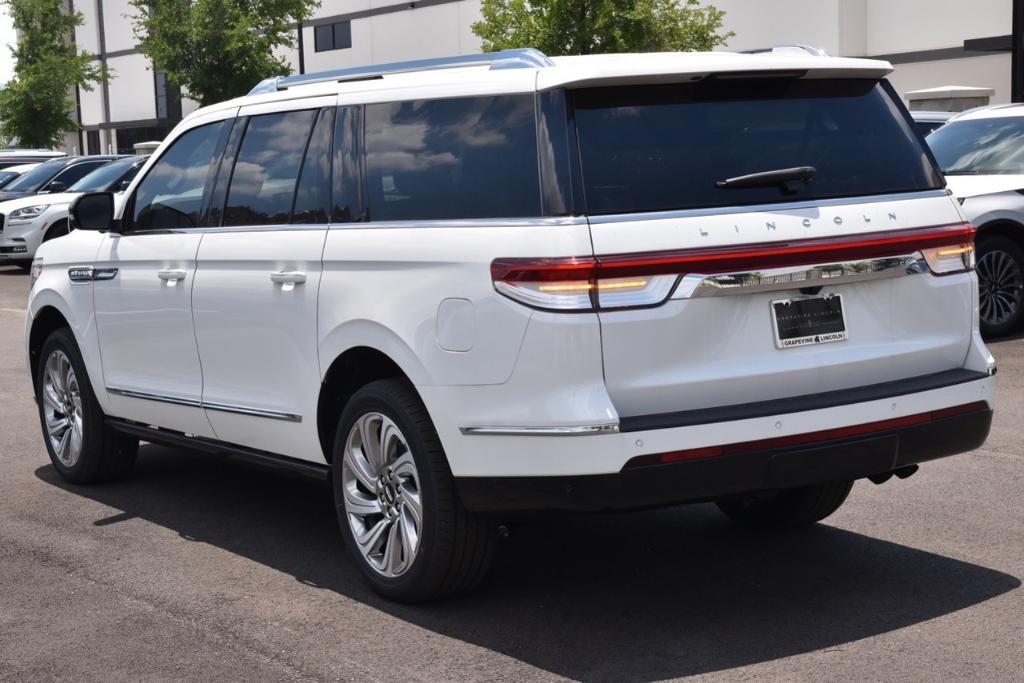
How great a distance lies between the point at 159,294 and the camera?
21.5 ft

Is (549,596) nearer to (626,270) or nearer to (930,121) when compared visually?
(626,270)

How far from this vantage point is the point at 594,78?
473cm

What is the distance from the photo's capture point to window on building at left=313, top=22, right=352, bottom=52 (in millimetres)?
52438

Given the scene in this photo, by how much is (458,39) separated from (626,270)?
4350cm

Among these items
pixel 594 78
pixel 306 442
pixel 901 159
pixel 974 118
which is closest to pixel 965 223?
pixel 901 159

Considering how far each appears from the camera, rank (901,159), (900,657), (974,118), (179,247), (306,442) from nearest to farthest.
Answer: (900,657), (901,159), (306,442), (179,247), (974,118)

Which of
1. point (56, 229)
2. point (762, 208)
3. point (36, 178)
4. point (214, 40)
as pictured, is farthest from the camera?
point (214, 40)

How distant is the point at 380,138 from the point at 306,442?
48.0 inches

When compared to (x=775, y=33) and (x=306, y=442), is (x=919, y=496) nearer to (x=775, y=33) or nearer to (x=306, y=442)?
(x=306, y=442)

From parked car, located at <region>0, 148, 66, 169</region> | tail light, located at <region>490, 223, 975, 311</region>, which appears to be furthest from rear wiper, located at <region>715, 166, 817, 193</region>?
parked car, located at <region>0, 148, 66, 169</region>

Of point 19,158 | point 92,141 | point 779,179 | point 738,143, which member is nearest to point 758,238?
point 779,179

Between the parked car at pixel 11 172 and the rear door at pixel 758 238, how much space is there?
2385 cm

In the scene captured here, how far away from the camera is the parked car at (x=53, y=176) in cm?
2414

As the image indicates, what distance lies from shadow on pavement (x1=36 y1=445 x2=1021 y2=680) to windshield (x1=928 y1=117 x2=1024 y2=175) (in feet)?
21.8
